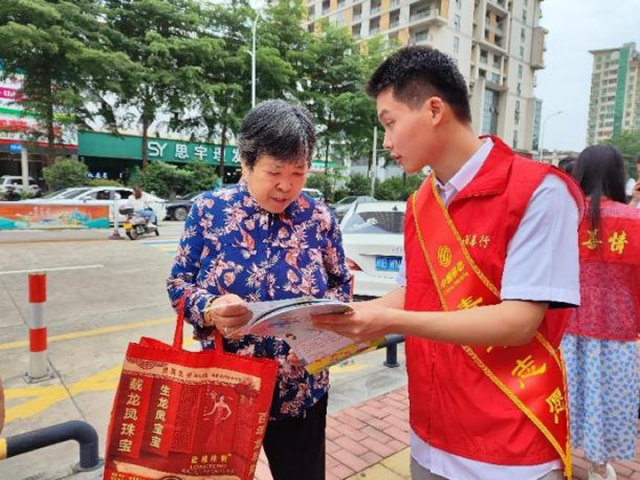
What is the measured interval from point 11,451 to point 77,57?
1694cm

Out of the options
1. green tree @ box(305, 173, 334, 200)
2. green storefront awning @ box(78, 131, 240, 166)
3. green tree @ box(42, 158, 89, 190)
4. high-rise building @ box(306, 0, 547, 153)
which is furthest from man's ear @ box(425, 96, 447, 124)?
high-rise building @ box(306, 0, 547, 153)

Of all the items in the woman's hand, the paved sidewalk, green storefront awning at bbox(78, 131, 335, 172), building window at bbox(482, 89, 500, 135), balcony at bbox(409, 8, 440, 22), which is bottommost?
the paved sidewalk

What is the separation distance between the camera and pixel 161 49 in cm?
1808

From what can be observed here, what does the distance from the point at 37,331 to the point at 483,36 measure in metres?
49.7

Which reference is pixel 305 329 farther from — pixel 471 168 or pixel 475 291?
pixel 471 168

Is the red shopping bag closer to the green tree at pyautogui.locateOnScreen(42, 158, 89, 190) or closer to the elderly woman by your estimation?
the elderly woman

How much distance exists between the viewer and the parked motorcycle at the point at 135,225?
470 inches

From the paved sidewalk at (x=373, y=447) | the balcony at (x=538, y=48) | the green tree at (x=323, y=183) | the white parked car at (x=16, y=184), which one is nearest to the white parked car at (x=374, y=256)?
the paved sidewalk at (x=373, y=447)

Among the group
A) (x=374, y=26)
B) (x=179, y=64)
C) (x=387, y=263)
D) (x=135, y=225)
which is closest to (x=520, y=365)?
(x=387, y=263)

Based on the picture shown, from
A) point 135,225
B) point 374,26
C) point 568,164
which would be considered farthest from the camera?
point 374,26

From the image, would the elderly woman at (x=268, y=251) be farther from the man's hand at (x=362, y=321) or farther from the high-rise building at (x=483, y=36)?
the high-rise building at (x=483, y=36)

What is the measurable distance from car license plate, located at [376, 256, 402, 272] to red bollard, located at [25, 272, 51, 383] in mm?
2958

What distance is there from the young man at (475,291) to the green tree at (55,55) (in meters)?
17.4

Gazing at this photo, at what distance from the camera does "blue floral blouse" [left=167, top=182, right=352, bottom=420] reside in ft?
4.74
